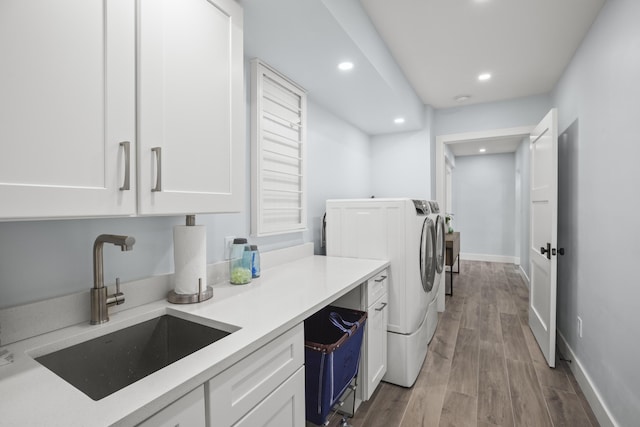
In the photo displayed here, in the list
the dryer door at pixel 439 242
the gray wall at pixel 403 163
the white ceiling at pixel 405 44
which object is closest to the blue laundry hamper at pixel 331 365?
the dryer door at pixel 439 242

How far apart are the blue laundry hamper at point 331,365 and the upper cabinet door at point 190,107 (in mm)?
771

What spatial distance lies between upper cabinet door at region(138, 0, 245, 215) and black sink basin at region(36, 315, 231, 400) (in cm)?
47

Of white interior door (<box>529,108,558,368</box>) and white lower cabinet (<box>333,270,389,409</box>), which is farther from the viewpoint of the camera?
white interior door (<box>529,108,558,368</box>)

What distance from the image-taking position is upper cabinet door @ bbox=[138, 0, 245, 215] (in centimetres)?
101

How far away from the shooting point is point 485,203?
6887mm

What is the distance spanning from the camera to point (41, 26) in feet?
2.54

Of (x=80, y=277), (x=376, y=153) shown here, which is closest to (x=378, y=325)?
(x=80, y=277)

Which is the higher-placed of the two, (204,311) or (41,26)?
(41,26)

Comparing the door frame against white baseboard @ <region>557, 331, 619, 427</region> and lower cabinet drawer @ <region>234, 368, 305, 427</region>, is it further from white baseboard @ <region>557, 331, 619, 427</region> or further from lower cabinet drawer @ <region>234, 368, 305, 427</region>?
lower cabinet drawer @ <region>234, 368, 305, 427</region>

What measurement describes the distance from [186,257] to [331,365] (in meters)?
0.81

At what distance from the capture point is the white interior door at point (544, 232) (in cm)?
244

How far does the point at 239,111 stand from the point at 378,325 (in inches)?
59.3

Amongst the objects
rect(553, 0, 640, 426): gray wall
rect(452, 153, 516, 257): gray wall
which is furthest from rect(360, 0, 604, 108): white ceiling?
rect(452, 153, 516, 257): gray wall

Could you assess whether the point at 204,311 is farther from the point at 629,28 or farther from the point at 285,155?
the point at 629,28
